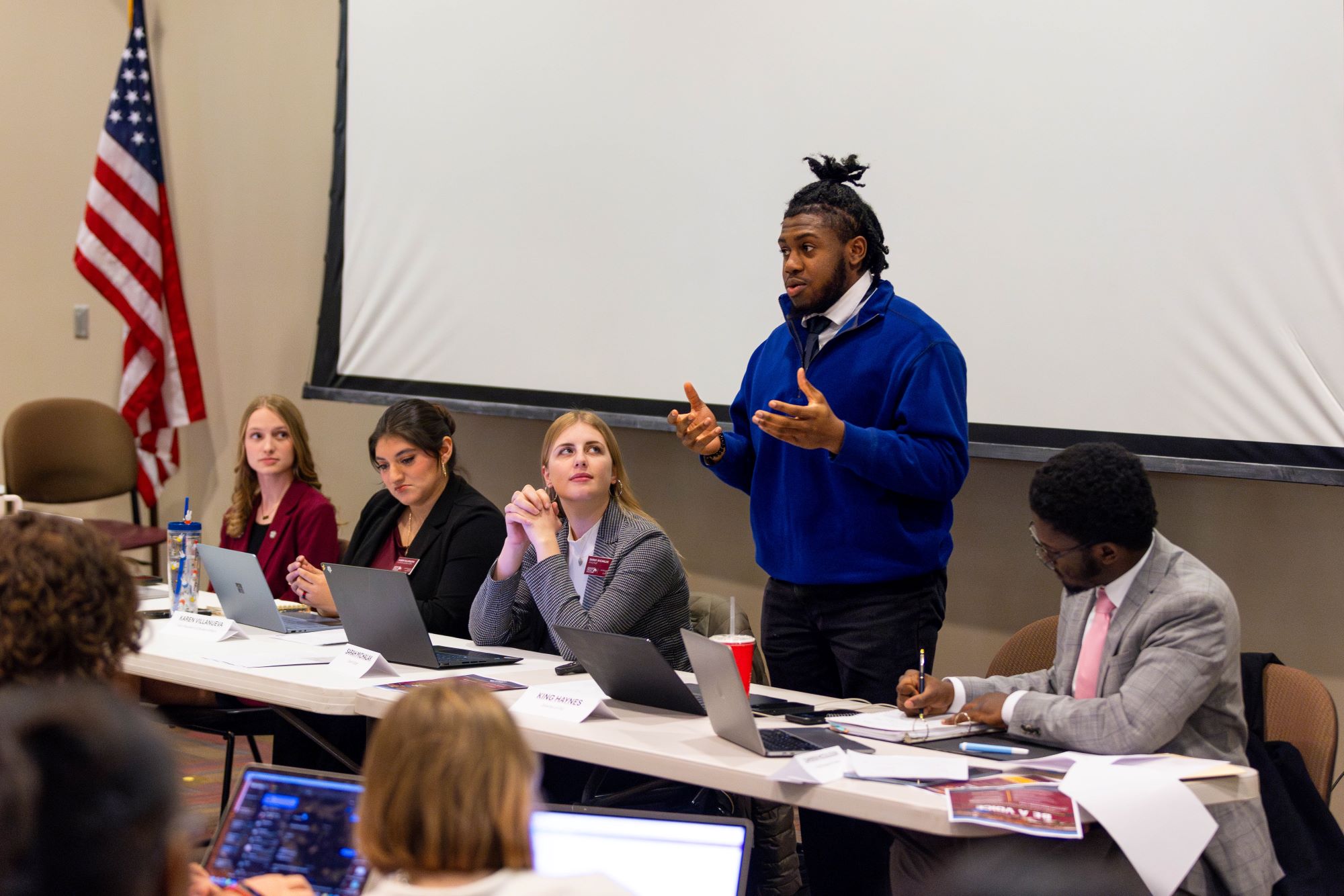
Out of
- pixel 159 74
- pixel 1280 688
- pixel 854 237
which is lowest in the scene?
pixel 1280 688

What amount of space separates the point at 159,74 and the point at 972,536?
4495mm

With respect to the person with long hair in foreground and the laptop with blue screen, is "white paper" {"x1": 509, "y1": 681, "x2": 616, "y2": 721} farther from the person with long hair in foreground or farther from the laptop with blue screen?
the person with long hair in foreground

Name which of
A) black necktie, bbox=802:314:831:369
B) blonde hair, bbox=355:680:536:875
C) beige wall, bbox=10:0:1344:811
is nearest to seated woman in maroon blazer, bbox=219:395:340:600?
beige wall, bbox=10:0:1344:811

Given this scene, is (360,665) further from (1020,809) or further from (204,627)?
(1020,809)

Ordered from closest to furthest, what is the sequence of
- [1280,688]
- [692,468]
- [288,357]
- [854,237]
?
[1280,688] < [854,237] < [692,468] < [288,357]

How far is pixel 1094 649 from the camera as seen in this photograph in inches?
83.4

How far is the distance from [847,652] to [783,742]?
0.59 metres

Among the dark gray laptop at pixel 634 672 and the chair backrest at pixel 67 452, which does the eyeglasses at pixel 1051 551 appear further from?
the chair backrest at pixel 67 452

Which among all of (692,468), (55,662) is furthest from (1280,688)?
(692,468)

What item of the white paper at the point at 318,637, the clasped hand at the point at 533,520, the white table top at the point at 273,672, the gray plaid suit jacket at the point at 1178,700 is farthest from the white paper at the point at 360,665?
the gray plaid suit jacket at the point at 1178,700

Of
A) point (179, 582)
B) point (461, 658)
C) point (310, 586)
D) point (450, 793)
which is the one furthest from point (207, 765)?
point (450, 793)

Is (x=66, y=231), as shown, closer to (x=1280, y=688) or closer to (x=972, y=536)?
(x=972, y=536)

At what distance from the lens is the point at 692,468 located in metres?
4.44

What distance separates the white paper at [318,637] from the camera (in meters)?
2.92
